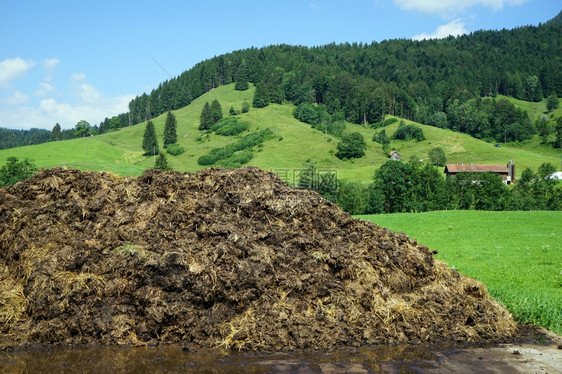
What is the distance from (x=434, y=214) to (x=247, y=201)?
1304 inches

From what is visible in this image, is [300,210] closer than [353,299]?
No

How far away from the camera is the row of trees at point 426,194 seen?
63.1 metres

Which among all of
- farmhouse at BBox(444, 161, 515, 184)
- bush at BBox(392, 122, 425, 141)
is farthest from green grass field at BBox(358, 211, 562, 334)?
bush at BBox(392, 122, 425, 141)

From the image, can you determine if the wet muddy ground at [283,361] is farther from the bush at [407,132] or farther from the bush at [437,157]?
the bush at [407,132]

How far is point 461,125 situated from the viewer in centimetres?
17725

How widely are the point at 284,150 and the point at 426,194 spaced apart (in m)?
69.4

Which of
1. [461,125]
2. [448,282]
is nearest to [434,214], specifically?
[448,282]

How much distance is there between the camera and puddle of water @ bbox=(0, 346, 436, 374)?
719cm

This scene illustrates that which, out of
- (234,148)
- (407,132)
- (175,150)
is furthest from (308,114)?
(175,150)

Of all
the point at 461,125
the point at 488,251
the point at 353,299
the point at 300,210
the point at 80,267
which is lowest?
the point at 488,251

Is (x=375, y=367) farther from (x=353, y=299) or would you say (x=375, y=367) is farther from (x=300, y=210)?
(x=300, y=210)

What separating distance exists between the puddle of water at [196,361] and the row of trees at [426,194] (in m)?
54.1

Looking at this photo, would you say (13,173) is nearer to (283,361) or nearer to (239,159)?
(283,361)

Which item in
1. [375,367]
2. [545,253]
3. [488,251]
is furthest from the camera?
[488,251]
